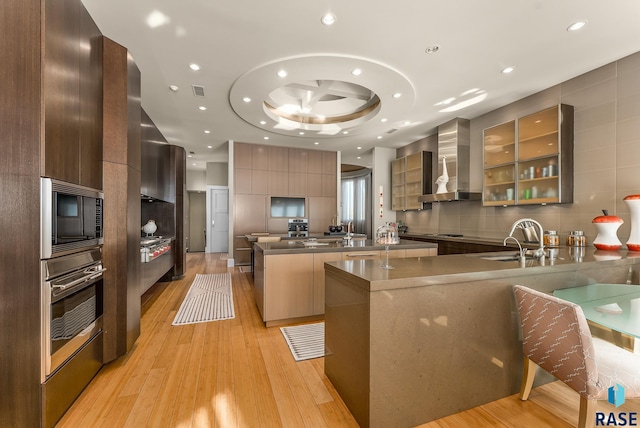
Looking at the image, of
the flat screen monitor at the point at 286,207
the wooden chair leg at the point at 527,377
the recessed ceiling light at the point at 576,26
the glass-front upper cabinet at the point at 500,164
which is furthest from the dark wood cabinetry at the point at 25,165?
the flat screen monitor at the point at 286,207

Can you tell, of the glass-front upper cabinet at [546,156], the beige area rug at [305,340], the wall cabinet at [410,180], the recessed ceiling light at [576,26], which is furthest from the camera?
the wall cabinet at [410,180]

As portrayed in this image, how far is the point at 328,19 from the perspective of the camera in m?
2.31

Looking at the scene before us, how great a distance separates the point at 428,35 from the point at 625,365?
2.81m

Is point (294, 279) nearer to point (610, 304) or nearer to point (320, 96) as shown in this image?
point (610, 304)

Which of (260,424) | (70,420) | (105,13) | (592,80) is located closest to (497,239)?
(592,80)

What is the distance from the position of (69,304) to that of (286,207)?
17.4 ft

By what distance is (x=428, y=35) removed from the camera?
8.38 ft

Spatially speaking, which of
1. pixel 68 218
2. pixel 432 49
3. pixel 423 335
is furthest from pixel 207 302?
pixel 432 49

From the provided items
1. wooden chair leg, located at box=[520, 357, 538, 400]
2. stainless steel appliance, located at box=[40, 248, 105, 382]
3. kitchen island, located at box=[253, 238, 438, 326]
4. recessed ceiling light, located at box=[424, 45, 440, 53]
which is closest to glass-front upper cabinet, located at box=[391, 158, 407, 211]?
recessed ceiling light, located at box=[424, 45, 440, 53]

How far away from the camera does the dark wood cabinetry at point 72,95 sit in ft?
4.63

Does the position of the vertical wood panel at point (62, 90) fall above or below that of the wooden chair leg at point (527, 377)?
above

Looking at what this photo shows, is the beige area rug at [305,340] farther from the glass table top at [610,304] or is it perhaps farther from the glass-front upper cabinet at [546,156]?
the glass-front upper cabinet at [546,156]

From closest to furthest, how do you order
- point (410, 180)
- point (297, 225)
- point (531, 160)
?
point (531, 160), point (410, 180), point (297, 225)

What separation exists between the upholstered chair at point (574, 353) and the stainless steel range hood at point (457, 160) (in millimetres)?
3330
